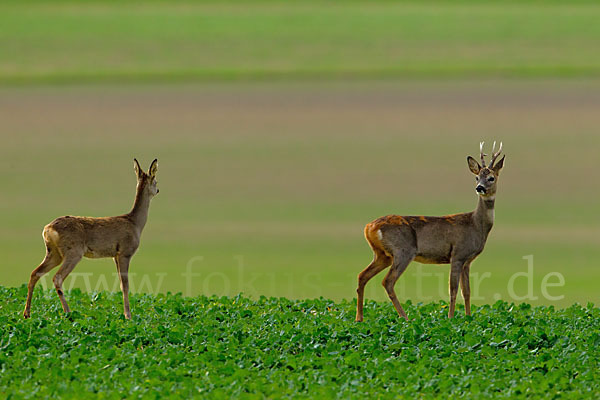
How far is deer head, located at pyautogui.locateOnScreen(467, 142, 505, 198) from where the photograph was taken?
1453 cm

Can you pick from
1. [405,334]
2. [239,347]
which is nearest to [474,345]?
[405,334]

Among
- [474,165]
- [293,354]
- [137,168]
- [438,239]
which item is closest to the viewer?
[293,354]

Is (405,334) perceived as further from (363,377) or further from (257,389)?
(257,389)

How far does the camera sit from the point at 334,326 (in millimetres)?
13930

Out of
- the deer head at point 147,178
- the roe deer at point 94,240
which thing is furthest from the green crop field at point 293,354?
the deer head at point 147,178

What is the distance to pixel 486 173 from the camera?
14.6 m

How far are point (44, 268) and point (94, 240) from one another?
857 millimetres

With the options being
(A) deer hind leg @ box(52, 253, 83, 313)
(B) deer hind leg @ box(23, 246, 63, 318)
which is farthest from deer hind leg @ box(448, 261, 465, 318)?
(B) deer hind leg @ box(23, 246, 63, 318)

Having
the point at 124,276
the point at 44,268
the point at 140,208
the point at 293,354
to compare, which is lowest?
the point at 293,354

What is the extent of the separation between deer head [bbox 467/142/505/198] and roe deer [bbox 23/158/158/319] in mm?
4632

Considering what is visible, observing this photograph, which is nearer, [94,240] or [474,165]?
[94,240]

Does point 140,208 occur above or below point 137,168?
below

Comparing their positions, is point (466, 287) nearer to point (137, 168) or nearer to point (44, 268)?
point (137, 168)

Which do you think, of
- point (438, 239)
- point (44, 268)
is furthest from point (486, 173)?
point (44, 268)
